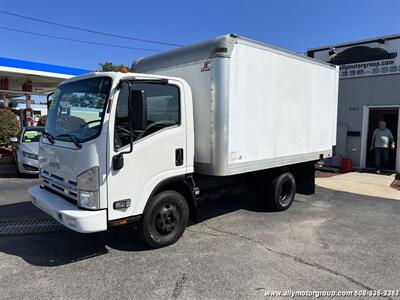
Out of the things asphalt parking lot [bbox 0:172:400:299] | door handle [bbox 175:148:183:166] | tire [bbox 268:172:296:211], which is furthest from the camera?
tire [bbox 268:172:296:211]

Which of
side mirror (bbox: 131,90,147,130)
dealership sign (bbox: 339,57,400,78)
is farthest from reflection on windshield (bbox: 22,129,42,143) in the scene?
dealership sign (bbox: 339,57,400,78)

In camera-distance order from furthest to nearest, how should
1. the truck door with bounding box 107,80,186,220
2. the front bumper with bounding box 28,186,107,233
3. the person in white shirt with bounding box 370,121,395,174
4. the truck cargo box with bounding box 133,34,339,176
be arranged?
the person in white shirt with bounding box 370,121,395,174 → the truck cargo box with bounding box 133,34,339,176 → the truck door with bounding box 107,80,186,220 → the front bumper with bounding box 28,186,107,233

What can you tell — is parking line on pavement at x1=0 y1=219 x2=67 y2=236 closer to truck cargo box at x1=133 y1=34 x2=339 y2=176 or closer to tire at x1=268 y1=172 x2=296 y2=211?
truck cargo box at x1=133 y1=34 x2=339 y2=176

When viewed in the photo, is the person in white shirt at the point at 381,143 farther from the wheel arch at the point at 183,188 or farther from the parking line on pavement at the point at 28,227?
the parking line on pavement at the point at 28,227

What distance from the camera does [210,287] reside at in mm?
3691

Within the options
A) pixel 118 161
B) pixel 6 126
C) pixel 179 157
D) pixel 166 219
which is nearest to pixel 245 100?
pixel 179 157

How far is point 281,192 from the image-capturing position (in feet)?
22.7

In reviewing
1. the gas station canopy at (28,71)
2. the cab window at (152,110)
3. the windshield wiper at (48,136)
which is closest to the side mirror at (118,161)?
the cab window at (152,110)

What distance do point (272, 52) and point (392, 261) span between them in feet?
12.0

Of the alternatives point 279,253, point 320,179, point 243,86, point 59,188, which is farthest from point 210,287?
point 320,179

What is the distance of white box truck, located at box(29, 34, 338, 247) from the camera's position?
406 centimetres

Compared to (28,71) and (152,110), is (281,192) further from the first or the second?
(28,71)

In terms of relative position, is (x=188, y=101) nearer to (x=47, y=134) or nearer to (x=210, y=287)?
(x=47, y=134)

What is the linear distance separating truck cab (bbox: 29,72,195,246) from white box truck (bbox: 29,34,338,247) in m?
0.01
